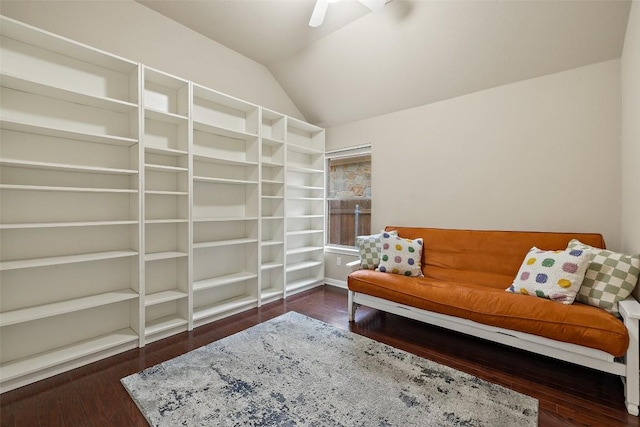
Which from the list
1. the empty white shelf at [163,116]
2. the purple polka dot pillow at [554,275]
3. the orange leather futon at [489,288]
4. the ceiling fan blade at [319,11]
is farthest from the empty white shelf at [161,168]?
the purple polka dot pillow at [554,275]

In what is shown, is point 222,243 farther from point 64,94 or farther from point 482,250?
point 482,250

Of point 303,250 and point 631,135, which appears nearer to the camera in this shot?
point 631,135

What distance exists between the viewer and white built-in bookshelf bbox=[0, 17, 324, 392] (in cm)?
195

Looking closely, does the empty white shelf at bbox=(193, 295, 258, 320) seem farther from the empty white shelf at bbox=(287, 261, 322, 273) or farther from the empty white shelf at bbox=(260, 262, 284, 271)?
the empty white shelf at bbox=(287, 261, 322, 273)

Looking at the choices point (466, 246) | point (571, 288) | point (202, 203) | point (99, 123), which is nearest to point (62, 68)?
point (99, 123)

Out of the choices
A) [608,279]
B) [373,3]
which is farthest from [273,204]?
[608,279]

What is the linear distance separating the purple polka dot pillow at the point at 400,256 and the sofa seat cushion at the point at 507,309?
127mm

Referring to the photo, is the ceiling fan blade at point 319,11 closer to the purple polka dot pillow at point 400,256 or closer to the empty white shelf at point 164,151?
the empty white shelf at point 164,151

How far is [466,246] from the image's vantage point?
2861mm

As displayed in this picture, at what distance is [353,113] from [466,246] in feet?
7.13

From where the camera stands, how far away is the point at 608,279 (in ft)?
6.23

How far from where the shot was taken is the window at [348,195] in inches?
157

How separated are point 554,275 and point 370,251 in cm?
156

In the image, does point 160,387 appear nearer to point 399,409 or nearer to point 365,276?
point 399,409
